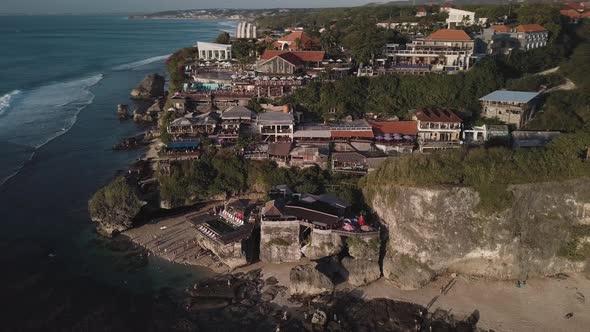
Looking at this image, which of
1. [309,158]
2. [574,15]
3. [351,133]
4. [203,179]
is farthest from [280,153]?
[574,15]

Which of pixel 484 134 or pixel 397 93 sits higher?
pixel 397 93

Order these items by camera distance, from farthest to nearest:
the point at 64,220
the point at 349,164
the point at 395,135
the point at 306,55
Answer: the point at 306,55, the point at 395,135, the point at 349,164, the point at 64,220

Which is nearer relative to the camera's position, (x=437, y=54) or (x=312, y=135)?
(x=312, y=135)

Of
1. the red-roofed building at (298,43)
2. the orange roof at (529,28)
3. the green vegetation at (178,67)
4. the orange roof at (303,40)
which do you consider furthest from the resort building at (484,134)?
the green vegetation at (178,67)

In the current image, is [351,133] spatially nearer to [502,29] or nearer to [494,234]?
[494,234]

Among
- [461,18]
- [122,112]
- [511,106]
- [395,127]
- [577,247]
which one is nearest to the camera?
[577,247]

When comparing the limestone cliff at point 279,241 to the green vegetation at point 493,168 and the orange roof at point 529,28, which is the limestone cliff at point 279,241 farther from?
the orange roof at point 529,28
